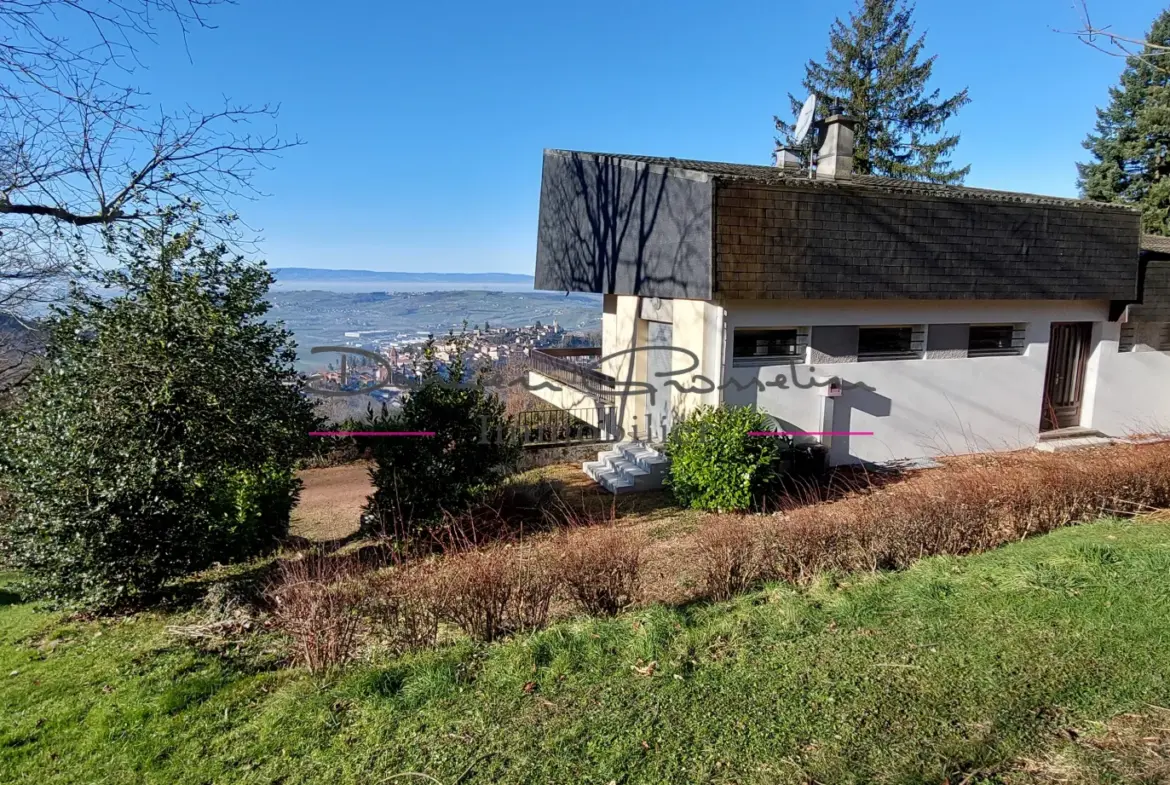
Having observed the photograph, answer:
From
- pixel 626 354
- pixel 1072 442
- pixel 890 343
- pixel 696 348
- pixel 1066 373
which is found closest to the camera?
pixel 696 348

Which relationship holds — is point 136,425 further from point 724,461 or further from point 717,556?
point 724,461

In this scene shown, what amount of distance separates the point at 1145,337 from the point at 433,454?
15.0m

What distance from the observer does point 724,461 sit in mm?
9406

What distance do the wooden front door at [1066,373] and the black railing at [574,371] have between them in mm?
9014

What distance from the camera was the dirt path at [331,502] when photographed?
10.0 metres

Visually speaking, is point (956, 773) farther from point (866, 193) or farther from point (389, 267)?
point (389, 267)

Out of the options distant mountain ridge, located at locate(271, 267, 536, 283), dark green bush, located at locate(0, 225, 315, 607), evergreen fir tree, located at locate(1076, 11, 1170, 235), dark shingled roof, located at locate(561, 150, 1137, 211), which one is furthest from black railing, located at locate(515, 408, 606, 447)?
evergreen fir tree, located at locate(1076, 11, 1170, 235)

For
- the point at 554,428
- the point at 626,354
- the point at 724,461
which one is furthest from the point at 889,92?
the point at 724,461

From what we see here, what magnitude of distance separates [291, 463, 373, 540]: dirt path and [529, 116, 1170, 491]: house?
5.22 metres

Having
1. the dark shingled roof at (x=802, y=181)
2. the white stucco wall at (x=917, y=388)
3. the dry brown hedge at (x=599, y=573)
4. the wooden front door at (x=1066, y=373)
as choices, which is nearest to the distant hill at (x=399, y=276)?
the dark shingled roof at (x=802, y=181)

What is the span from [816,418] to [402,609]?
8.48 meters

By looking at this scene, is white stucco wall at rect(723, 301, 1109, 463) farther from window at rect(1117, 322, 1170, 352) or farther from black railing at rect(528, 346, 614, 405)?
black railing at rect(528, 346, 614, 405)

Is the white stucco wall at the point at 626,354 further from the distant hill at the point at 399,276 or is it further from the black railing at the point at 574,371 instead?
the distant hill at the point at 399,276

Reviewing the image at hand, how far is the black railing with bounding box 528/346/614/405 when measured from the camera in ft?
45.0
